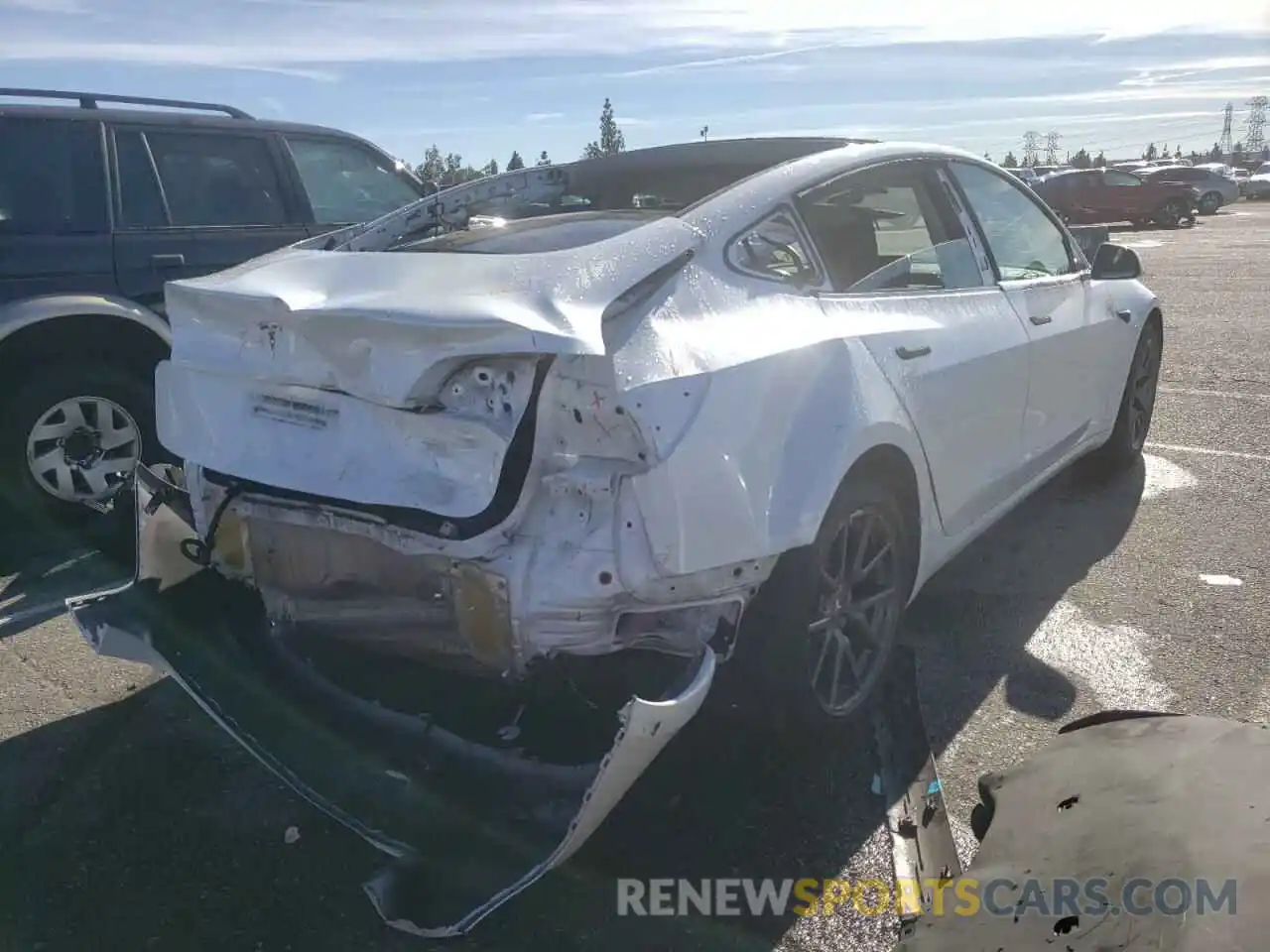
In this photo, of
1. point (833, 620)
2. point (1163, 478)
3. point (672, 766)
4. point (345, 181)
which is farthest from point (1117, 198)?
point (672, 766)

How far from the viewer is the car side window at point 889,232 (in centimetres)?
341

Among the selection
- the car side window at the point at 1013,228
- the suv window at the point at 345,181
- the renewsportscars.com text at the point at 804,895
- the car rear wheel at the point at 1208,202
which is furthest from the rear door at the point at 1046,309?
the car rear wheel at the point at 1208,202

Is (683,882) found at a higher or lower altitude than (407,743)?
lower

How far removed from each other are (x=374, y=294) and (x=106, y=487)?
3317 millimetres

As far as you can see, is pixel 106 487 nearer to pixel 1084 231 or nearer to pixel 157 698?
pixel 157 698

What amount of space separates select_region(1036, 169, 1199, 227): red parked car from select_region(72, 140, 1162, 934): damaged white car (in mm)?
27887

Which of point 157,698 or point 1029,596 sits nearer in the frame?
point 157,698

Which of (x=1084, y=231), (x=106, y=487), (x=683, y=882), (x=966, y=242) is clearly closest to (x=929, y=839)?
(x=683, y=882)

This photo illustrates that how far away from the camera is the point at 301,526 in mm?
2990

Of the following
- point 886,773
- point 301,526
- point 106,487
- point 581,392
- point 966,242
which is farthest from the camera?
point 106,487

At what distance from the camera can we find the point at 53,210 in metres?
5.37

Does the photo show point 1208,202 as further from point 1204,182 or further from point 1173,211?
point 1173,211

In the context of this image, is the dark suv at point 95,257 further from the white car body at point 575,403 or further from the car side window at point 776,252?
the car side window at point 776,252

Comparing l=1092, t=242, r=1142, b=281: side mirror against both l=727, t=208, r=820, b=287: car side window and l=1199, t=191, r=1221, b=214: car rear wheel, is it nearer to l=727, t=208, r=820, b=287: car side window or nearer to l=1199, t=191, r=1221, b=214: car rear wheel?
l=727, t=208, r=820, b=287: car side window
